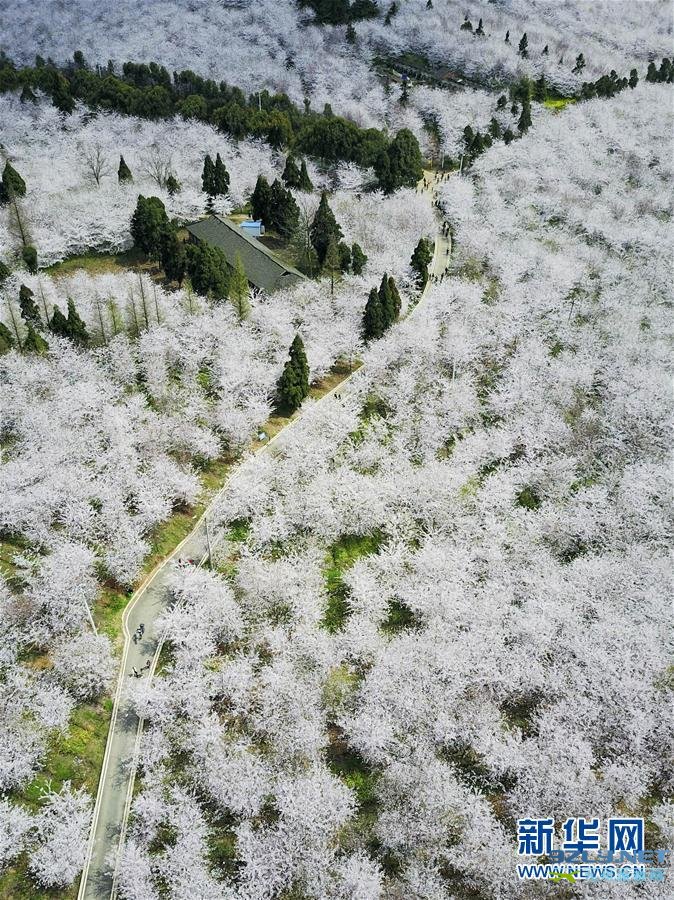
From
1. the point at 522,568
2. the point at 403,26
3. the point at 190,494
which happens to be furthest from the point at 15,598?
the point at 403,26

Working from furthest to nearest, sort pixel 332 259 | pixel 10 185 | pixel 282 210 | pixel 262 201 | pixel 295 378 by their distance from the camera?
pixel 262 201, pixel 282 210, pixel 10 185, pixel 332 259, pixel 295 378

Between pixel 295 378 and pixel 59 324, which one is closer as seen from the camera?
pixel 295 378

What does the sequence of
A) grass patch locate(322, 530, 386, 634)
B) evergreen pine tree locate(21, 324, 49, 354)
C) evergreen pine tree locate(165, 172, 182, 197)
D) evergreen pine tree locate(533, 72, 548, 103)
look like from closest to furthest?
grass patch locate(322, 530, 386, 634)
evergreen pine tree locate(21, 324, 49, 354)
evergreen pine tree locate(165, 172, 182, 197)
evergreen pine tree locate(533, 72, 548, 103)

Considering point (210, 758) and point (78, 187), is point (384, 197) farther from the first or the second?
point (210, 758)

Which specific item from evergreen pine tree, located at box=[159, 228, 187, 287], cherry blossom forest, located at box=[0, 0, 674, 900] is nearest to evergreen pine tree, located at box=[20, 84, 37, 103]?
cherry blossom forest, located at box=[0, 0, 674, 900]

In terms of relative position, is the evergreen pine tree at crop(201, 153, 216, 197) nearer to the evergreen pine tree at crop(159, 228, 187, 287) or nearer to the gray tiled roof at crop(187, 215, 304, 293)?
the gray tiled roof at crop(187, 215, 304, 293)

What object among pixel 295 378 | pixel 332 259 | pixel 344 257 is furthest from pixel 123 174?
pixel 295 378

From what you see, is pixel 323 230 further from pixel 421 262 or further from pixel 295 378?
pixel 295 378

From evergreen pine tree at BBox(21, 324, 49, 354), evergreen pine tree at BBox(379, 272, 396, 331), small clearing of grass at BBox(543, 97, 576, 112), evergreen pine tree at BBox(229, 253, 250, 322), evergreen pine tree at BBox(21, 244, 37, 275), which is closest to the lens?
evergreen pine tree at BBox(21, 324, 49, 354)
